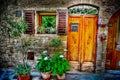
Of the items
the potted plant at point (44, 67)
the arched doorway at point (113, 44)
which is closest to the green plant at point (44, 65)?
the potted plant at point (44, 67)

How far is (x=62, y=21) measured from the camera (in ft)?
27.7

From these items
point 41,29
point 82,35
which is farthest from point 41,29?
point 82,35

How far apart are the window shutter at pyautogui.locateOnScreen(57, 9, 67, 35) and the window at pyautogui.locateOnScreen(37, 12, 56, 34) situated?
322 mm

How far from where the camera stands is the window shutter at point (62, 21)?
27.5 ft

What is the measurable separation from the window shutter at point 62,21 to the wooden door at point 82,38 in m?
0.26

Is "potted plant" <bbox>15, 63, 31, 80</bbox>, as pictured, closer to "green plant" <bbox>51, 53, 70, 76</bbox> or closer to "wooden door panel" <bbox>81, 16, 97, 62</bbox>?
"green plant" <bbox>51, 53, 70, 76</bbox>

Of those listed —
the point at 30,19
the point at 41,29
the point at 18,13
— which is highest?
the point at 18,13

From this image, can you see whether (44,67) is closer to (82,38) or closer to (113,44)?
(82,38)

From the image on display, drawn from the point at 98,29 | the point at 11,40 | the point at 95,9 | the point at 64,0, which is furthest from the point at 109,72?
the point at 11,40

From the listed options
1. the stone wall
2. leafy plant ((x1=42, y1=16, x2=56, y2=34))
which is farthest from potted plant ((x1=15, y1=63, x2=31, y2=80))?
leafy plant ((x1=42, y1=16, x2=56, y2=34))

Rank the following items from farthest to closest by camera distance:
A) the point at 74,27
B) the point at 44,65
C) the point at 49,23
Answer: the point at 49,23, the point at 74,27, the point at 44,65

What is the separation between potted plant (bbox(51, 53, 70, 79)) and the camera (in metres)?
7.98

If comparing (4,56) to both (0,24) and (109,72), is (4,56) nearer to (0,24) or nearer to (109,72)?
(0,24)

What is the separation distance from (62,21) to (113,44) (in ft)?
7.58
